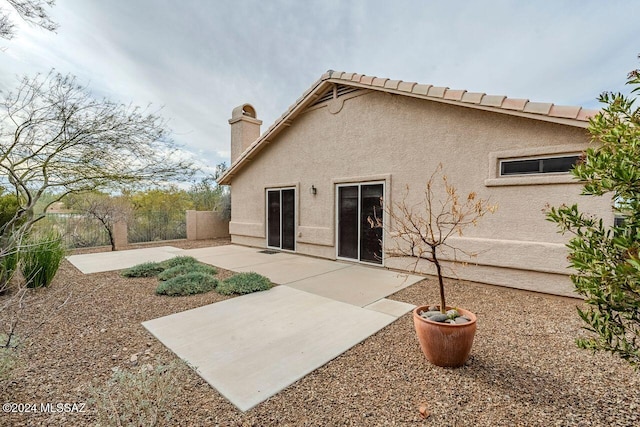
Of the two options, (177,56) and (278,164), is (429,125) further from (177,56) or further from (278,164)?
(177,56)

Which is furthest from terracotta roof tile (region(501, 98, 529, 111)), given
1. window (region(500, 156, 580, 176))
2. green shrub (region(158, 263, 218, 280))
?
green shrub (region(158, 263, 218, 280))

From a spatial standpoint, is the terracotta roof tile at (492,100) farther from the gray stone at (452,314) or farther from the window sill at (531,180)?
the gray stone at (452,314)

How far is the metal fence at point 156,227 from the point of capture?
14.4 m

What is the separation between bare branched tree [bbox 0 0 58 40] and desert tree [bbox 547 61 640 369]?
8.11 metres

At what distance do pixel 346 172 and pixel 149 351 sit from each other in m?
6.92

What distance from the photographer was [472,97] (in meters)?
6.17

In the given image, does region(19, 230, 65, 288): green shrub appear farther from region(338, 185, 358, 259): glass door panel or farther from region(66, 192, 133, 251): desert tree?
region(338, 185, 358, 259): glass door panel

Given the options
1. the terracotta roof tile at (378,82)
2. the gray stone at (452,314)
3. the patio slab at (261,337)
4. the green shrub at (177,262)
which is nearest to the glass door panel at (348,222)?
the terracotta roof tile at (378,82)

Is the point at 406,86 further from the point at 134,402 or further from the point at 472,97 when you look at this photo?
the point at 134,402

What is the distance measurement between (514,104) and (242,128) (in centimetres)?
1115

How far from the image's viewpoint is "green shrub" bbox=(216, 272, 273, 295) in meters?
5.96

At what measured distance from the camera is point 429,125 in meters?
7.22

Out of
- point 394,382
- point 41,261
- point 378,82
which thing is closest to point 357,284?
point 394,382

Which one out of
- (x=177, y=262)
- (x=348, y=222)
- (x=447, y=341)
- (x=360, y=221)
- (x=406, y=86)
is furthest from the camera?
(x=348, y=222)
